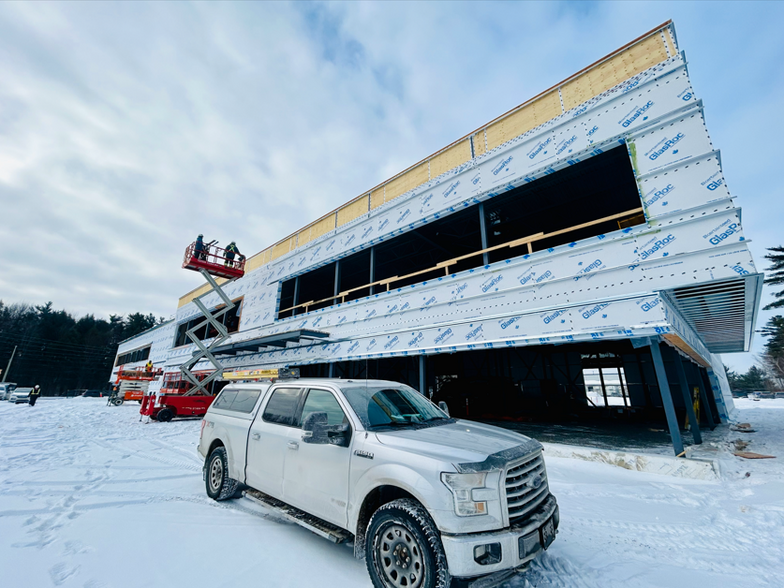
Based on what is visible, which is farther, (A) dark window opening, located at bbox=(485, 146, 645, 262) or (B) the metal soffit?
(A) dark window opening, located at bbox=(485, 146, 645, 262)

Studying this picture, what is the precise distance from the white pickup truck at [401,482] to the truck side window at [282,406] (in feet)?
0.06

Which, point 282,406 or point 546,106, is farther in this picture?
point 546,106

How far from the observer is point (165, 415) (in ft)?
51.8

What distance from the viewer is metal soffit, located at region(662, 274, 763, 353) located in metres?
7.16

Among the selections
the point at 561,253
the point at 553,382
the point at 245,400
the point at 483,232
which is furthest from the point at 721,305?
the point at 553,382

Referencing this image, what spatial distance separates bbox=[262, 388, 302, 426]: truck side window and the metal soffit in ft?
26.3

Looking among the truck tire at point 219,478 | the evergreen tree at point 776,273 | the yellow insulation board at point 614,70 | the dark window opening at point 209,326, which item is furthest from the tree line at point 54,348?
the evergreen tree at point 776,273

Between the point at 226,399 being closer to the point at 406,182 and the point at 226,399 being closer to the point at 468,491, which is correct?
the point at 468,491

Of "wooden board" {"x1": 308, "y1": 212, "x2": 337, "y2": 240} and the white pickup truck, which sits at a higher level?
"wooden board" {"x1": 308, "y1": 212, "x2": 337, "y2": 240}

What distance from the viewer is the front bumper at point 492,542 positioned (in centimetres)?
241

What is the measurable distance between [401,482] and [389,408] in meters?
1.09

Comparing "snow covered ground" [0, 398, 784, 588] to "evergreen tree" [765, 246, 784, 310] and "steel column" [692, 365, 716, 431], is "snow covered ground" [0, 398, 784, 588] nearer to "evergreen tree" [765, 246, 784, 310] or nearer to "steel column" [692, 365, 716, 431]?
"steel column" [692, 365, 716, 431]

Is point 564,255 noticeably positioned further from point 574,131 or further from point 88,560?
point 88,560

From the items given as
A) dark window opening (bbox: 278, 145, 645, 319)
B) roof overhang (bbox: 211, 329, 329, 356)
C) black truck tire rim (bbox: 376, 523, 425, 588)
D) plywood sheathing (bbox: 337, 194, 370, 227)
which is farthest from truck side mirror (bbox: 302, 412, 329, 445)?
plywood sheathing (bbox: 337, 194, 370, 227)
